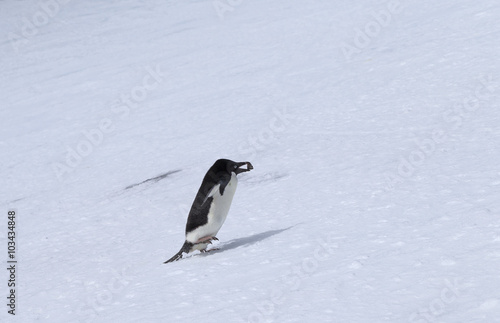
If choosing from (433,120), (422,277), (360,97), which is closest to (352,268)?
(422,277)

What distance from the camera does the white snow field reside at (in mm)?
3258

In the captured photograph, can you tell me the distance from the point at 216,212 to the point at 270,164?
193cm

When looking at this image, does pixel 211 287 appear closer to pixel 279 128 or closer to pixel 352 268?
pixel 352 268

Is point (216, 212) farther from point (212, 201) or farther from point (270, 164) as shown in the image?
point (270, 164)

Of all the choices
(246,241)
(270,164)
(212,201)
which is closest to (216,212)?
(212,201)

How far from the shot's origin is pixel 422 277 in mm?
3051

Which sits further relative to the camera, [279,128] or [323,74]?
[323,74]

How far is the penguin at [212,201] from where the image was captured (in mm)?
3902

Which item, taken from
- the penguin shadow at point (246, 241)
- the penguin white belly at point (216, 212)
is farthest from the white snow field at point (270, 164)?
the penguin white belly at point (216, 212)

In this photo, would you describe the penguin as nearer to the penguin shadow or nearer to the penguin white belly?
the penguin white belly

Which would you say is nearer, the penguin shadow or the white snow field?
the white snow field

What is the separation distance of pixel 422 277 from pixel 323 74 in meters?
5.31

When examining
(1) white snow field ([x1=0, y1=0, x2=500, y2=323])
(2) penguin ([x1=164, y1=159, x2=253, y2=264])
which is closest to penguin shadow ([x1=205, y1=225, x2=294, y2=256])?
(1) white snow field ([x1=0, y1=0, x2=500, y2=323])

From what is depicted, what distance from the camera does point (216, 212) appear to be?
12.9 ft
